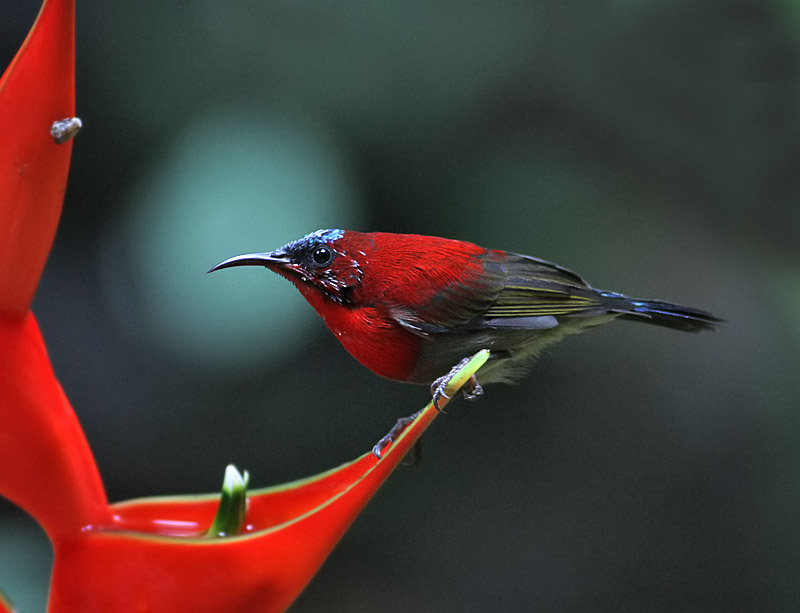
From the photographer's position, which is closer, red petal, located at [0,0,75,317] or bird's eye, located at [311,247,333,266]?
red petal, located at [0,0,75,317]

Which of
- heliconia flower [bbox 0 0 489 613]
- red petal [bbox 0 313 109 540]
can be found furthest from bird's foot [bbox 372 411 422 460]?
red petal [bbox 0 313 109 540]

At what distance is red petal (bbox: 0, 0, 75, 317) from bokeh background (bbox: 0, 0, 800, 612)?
0.40 m

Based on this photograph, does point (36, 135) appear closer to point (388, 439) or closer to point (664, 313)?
point (388, 439)

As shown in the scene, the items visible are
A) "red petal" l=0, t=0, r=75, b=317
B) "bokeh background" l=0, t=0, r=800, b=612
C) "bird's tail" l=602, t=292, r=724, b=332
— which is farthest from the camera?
"bokeh background" l=0, t=0, r=800, b=612

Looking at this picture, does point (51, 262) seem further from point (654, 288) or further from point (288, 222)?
point (654, 288)

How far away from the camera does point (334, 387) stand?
42.4 inches

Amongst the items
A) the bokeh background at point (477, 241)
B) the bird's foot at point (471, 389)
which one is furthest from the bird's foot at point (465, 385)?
the bokeh background at point (477, 241)

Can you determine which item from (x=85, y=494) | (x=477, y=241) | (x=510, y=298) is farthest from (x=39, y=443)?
(x=477, y=241)

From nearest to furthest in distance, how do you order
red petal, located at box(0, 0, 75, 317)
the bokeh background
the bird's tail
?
red petal, located at box(0, 0, 75, 317) < the bird's tail < the bokeh background

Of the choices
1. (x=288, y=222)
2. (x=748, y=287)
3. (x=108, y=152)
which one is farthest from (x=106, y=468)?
(x=748, y=287)

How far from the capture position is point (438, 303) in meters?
0.50

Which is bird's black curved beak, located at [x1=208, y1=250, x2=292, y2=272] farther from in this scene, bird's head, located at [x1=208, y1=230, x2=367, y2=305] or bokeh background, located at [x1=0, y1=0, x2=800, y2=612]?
bokeh background, located at [x1=0, y1=0, x2=800, y2=612]

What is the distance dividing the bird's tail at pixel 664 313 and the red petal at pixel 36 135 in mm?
332

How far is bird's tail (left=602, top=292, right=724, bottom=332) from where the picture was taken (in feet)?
1.76
